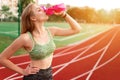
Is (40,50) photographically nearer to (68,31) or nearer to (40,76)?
(40,76)

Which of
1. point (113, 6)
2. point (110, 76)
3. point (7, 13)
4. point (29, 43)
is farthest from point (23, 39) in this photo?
point (7, 13)

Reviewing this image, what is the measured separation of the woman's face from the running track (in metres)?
3.89

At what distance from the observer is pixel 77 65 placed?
26.5 ft

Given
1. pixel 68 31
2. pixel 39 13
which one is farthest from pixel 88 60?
pixel 39 13

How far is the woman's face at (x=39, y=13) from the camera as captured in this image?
310 cm

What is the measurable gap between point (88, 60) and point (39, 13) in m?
5.35

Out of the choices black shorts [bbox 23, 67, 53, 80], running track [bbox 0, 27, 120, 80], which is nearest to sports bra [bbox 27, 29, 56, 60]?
black shorts [bbox 23, 67, 53, 80]

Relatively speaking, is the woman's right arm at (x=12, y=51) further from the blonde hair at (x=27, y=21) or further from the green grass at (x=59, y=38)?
the green grass at (x=59, y=38)

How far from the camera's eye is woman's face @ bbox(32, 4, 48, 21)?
310 centimetres

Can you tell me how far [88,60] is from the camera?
8.38 m

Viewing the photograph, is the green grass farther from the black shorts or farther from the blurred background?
the black shorts

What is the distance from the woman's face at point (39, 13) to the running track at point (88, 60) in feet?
12.8

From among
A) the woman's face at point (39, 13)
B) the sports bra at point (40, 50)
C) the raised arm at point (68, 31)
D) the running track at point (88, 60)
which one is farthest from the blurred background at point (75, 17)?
the sports bra at point (40, 50)

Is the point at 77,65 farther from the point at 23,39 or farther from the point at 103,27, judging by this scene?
the point at 23,39
